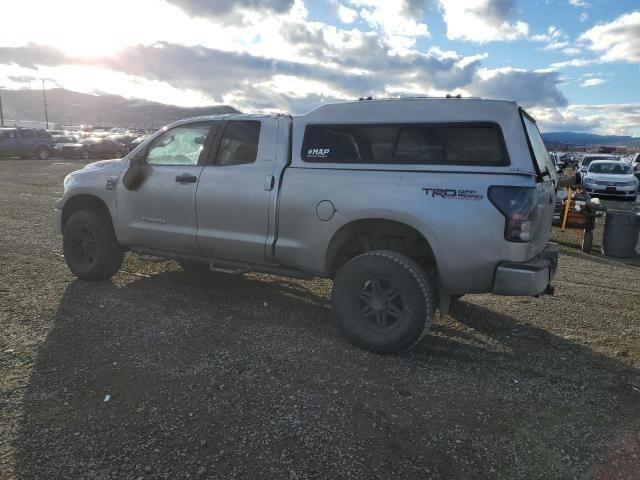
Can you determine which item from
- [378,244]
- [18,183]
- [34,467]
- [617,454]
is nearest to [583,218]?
[378,244]

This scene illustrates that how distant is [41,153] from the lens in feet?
93.7

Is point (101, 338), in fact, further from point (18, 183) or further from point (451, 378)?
point (18, 183)

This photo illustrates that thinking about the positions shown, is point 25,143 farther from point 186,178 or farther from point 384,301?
point 384,301

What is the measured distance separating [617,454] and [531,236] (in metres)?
1.47

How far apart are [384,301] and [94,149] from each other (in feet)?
108

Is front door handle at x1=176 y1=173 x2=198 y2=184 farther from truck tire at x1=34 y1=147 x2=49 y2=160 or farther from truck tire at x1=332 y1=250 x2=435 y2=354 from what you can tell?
truck tire at x1=34 y1=147 x2=49 y2=160

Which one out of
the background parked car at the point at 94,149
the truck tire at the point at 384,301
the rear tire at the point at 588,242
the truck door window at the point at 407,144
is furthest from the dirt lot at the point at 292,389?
the background parked car at the point at 94,149

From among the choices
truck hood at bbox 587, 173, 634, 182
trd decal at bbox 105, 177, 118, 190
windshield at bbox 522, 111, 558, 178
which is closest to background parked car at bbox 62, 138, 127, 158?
truck hood at bbox 587, 173, 634, 182

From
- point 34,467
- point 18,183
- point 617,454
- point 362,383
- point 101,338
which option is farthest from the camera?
point 18,183

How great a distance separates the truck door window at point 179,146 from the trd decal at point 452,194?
2460 mm

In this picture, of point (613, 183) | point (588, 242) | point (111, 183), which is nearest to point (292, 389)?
point (111, 183)

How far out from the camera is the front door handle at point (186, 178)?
4945mm

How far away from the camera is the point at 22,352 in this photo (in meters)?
3.87

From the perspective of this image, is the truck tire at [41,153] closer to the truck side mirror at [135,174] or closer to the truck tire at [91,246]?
the truck tire at [91,246]
